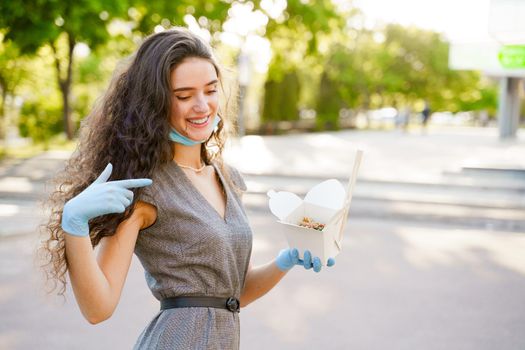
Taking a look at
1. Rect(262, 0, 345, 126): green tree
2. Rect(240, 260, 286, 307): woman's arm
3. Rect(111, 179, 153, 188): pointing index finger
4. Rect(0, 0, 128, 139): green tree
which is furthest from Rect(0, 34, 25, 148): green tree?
Rect(111, 179, 153, 188): pointing index finger

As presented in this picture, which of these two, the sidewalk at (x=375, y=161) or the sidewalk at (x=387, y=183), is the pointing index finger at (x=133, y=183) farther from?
the sidewalk at (x=375, y=161)

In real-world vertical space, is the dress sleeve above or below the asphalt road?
above

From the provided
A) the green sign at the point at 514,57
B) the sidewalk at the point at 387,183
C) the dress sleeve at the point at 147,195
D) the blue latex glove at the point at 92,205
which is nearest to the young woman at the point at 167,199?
the dress sleeve at the point at 147,195

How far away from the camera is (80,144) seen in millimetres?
1908

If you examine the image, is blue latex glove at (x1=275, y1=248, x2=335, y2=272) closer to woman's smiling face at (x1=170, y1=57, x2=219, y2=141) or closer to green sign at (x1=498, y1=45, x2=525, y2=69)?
woman's smiling face at (x1=170, y1=57, x2=219, y2=141)

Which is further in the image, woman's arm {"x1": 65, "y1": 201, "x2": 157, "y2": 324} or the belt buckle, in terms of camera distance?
the belt buckle

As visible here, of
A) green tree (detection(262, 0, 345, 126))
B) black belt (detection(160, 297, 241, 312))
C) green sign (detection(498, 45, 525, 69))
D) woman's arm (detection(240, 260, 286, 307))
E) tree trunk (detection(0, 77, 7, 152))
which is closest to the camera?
black belt (detection(160, 297, 241, 312))

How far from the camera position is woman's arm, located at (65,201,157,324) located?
5.01 feet

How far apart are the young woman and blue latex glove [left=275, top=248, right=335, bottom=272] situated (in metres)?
0.02

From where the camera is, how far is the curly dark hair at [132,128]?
1.77 metres

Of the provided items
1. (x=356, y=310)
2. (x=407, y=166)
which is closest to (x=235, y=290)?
(x=356, y=310)

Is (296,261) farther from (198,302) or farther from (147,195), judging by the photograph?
(147,195)

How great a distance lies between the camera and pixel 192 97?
187 centimetres

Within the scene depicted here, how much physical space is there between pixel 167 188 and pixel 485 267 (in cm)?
603
